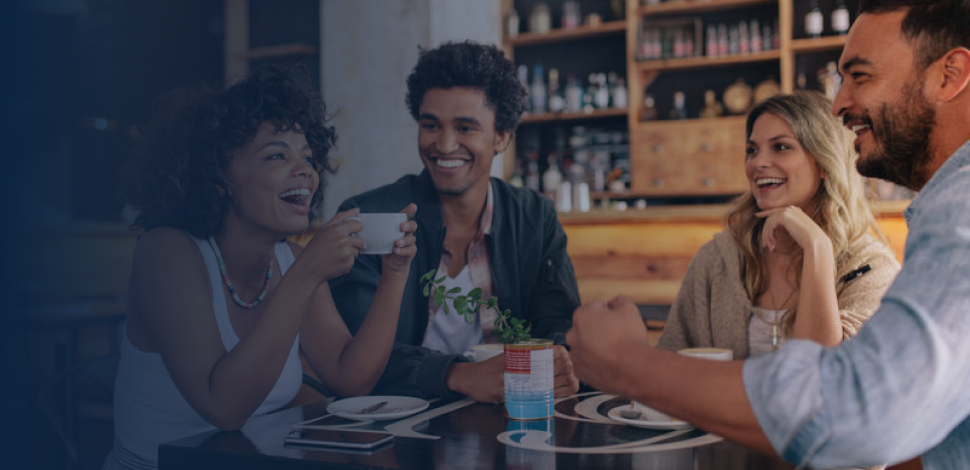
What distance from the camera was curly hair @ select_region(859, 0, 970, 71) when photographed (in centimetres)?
82

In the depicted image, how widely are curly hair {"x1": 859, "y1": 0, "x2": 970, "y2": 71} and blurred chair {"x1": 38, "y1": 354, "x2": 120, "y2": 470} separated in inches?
43.1

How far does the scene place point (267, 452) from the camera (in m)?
0.91

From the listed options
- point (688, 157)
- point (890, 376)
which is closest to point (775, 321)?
point (890, 376)

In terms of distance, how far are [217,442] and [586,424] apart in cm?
48

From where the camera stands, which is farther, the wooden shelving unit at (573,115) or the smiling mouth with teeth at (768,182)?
the wooden shelving unit at (573,115)

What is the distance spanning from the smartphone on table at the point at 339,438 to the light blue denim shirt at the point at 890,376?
469 millimetres

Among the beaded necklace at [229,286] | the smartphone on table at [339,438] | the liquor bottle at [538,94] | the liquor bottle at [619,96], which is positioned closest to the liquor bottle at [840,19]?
the liquor bottle at [619,96]

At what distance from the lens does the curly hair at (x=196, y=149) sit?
1.08 m

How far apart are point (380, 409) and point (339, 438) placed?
0.15 m

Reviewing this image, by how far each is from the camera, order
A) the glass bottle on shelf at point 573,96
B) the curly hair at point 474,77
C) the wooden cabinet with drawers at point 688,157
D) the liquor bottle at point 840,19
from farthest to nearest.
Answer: the glass bottle on shelf at point 573,96, the wooden cabinet with drawers at point 688,157, the liquor bottle at point 840,19, the curly hair at point 474,77

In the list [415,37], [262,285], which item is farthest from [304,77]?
[415,37]

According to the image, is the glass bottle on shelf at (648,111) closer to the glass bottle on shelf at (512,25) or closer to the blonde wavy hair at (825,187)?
the glass bottle on shelf at (512,25)

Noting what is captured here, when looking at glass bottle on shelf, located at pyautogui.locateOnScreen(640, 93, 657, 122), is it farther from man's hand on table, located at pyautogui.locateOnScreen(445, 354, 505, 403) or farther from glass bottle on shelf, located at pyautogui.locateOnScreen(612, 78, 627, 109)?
man's hand on table, located at pyautogui.locateOnScreen(445, 354, 505, 403)

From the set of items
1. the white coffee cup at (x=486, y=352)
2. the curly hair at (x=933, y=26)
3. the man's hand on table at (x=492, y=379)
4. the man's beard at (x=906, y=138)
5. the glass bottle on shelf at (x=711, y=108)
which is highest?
the glass bottle on shelf at (x=711, y=108)
